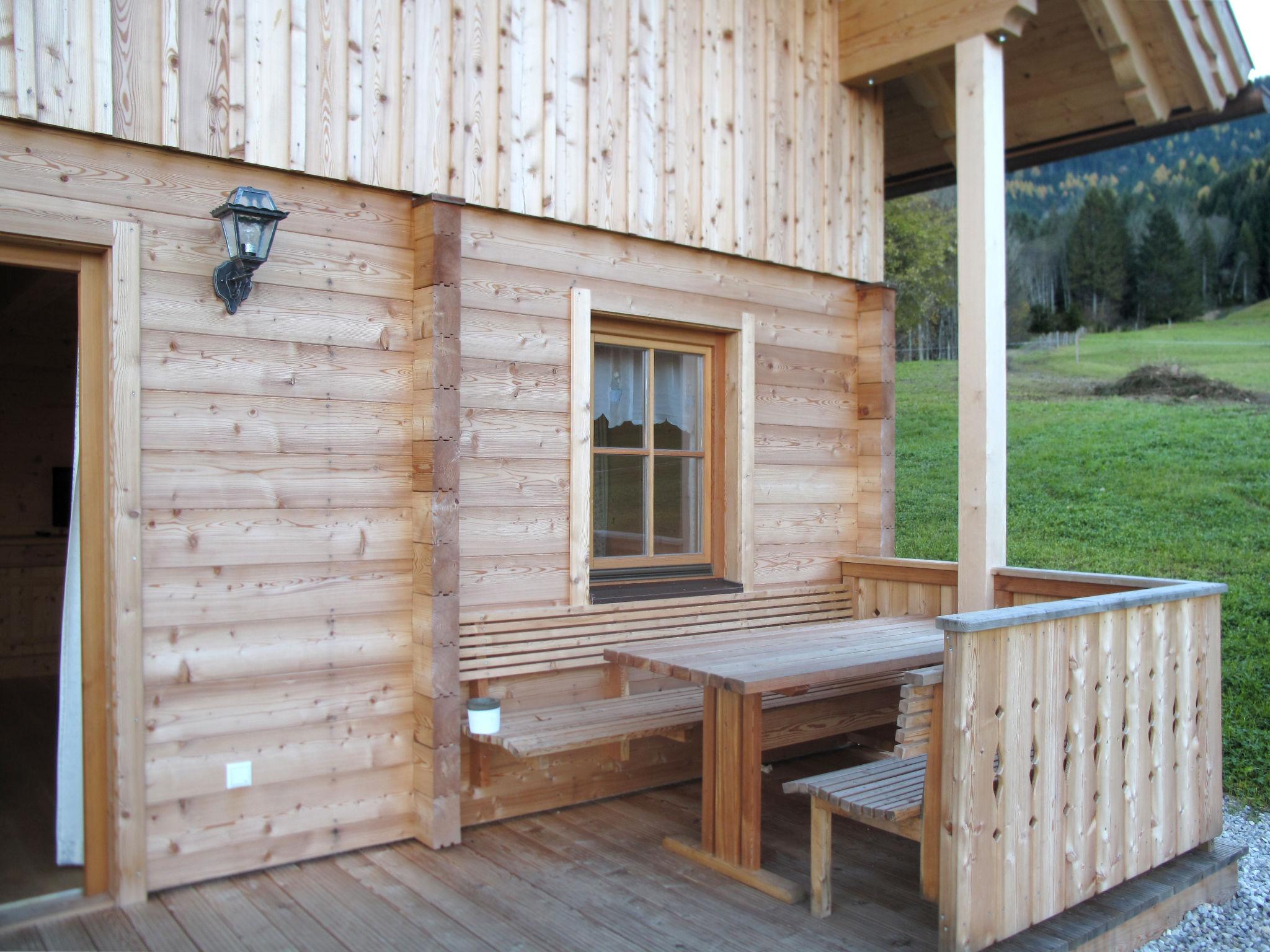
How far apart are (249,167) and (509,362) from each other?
3.83 ft

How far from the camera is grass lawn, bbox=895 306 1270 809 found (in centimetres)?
666

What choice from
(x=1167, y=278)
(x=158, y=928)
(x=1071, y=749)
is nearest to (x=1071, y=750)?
(x=1071, y=749)

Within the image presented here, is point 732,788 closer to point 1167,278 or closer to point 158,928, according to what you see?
point 158,928

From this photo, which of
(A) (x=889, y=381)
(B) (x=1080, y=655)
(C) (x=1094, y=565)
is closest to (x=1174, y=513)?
(C) (x=1094, y=565)

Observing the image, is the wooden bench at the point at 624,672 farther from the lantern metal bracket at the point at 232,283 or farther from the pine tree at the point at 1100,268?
the pine tree at the point at 1100,268

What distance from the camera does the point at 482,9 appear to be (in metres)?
3.88

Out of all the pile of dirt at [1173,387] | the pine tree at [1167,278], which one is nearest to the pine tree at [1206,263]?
the pine tree at [1167,278]

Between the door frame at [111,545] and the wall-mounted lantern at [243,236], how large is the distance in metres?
0.26

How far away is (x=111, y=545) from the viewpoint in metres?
3.12

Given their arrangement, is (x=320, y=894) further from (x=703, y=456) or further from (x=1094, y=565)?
(x=1094, y=565)

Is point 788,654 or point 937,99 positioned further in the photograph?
point 937,99

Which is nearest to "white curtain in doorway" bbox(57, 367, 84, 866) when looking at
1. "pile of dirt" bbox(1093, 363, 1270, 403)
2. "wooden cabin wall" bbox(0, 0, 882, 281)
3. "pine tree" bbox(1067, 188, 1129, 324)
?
"wooden cabin wall" bbox(0, 0, 882, 281)

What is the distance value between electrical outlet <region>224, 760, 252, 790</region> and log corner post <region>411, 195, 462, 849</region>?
60 centimetres

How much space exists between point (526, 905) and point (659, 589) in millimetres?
1622
